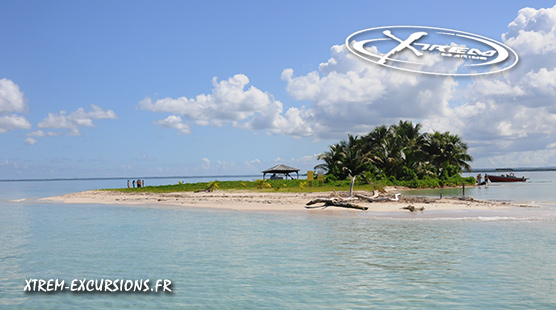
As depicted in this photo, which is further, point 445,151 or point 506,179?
point 506,179

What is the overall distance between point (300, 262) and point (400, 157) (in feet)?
132

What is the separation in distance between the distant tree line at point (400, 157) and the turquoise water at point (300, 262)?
A: 2759 centimetres

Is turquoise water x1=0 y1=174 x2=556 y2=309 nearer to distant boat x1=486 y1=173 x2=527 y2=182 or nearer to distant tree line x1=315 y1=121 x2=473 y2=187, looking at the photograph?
distant tree line x1=315 y1=121 x2=473 y2=187

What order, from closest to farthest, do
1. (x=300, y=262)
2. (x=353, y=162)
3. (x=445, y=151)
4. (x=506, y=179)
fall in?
(x=300, y=262)
(x=353, y=162)
(x=445, y=151)
(x=506, y=179)

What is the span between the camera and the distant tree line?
46906 millimetres

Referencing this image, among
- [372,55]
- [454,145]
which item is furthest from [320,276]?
[454,145]

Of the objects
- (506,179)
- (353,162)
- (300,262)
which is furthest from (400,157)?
(300,262)

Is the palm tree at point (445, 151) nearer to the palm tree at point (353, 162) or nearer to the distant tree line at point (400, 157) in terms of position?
the distant tree line at point (400, 157)

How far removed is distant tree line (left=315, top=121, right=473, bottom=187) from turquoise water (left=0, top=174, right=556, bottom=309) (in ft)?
90.5

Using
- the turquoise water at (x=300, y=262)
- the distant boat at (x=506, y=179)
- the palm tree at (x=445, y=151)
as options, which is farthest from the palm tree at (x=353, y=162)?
the distant boat at (x=506, y=179)

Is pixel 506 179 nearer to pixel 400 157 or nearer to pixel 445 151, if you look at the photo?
pixel 445 151

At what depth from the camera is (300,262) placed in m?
10.7

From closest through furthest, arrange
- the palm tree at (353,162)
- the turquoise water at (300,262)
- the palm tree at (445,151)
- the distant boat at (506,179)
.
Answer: the turquoise water at (300,262) → the palm tree at (353,162) → the palm tree at (445,151) → the distant boat at (506,179)

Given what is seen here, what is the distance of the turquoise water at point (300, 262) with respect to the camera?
25.8 feet
